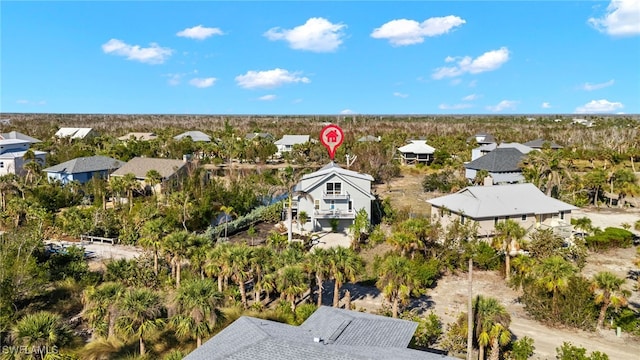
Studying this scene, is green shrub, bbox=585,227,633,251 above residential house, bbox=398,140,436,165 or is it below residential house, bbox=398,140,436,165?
below

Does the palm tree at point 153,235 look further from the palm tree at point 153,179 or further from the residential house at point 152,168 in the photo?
the residential house at point 152,168

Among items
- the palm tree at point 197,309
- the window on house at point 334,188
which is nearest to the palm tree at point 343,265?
the palm tree at point 197,309

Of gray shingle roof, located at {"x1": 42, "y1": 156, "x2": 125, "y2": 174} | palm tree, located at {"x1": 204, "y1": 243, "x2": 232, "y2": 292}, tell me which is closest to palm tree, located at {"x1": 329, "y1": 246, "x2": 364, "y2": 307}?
palm tree, located at {"x1": 204, "y1": 243, "x2": 232, "y2": 292}

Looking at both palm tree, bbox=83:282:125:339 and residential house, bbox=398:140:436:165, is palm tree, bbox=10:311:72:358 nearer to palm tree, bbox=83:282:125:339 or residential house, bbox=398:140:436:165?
palm tree, bbox=83:282:125:339

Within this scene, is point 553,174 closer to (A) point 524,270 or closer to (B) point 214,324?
(A) point 524,270

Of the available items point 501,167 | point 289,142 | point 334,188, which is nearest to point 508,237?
point 334,188

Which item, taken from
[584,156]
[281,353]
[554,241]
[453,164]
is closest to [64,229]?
[281,353]
